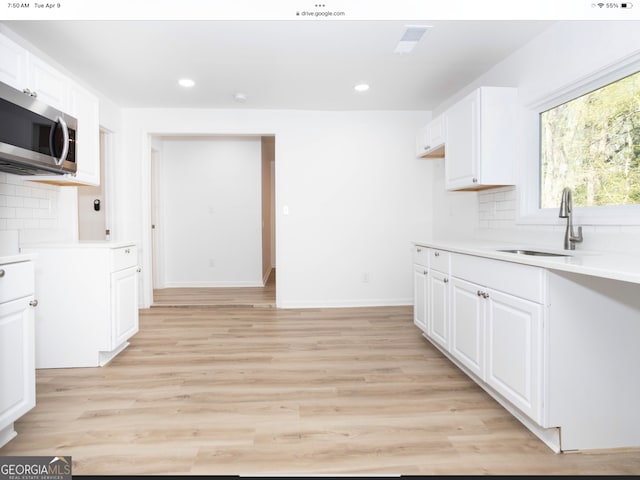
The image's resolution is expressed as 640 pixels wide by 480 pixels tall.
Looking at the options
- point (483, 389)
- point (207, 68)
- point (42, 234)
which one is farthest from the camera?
point (207, 68)

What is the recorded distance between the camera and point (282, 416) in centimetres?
188

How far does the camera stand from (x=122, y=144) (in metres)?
4.15

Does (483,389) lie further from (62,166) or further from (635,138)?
(62,166)

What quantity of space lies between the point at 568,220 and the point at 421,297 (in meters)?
1.26

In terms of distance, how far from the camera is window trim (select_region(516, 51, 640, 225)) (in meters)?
1.95

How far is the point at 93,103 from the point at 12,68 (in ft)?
2.78

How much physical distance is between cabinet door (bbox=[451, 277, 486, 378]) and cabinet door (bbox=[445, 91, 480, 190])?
0.94 meters

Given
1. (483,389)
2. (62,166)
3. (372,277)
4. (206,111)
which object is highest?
(206,111)

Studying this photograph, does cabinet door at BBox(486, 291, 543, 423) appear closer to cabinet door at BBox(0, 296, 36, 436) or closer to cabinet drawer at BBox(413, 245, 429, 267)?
cabinet drawer at BBox(413, 245, 429, 267)

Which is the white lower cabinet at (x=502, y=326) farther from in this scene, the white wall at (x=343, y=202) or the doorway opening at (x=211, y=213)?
the doorway opening at (x=211, y=213)

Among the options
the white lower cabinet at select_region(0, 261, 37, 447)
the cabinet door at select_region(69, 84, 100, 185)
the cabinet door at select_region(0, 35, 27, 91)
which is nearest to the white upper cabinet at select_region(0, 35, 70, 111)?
→ the cabinet door at select_region(0, 35, 27, 91)

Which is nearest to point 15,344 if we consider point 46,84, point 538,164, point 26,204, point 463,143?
point 26,204

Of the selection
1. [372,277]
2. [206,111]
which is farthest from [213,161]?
[372,277]
